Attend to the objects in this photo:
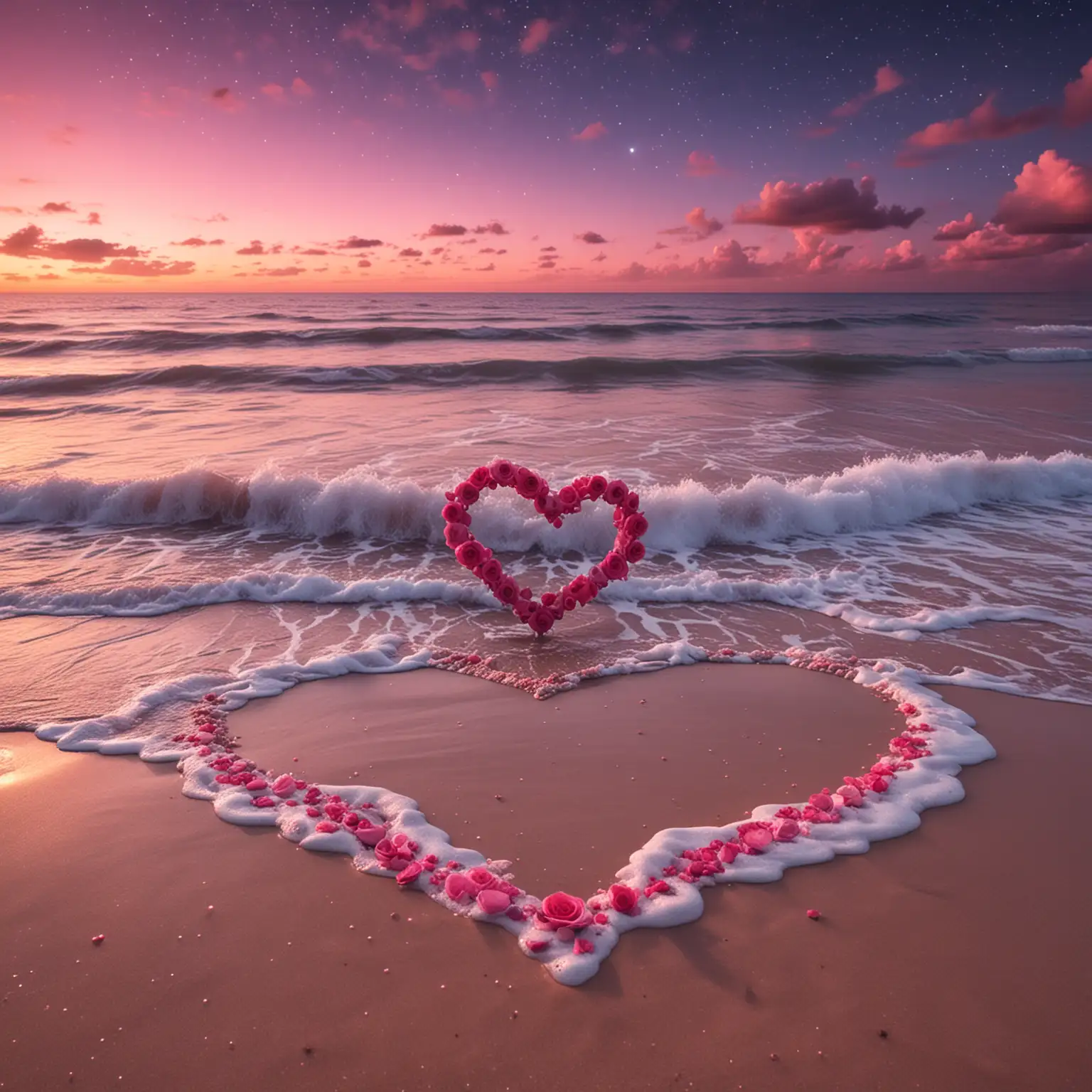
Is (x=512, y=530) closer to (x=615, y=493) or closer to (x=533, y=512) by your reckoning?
(x=533, y=512)

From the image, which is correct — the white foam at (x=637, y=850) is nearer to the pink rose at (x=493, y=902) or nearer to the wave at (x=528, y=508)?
the pink rose at (x=493, y=902)

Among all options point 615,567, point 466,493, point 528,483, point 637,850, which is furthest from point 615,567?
point 637,850

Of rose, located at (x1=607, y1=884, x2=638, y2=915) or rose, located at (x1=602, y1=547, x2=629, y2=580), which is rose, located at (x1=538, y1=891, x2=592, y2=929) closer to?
rose, located at (x1=607, y1=884, x2=638, y2=915)

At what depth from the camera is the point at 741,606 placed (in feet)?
25.8

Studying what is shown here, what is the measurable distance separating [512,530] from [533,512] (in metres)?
0.47

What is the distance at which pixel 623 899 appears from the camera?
138 inches

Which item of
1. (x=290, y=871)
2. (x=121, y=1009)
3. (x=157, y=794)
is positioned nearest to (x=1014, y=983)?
(x=290, y=871)

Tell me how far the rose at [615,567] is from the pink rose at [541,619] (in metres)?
0.69

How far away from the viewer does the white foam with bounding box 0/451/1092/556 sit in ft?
32.4

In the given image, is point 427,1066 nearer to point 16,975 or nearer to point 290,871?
point 290,871

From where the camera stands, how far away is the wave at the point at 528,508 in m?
9.90

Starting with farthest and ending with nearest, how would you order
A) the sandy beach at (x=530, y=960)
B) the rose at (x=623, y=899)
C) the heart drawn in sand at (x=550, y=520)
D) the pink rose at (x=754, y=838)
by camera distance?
the heart drawn in sand at (x=550, y=520) → the pink rose at (x=754, y=838) → the rose at (x=623, y=899) → the sandy beach at (x=530, y=960)

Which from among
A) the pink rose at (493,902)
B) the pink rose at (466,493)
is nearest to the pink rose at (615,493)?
the pink rose at (466,493)

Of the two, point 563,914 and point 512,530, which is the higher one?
point 563,914
